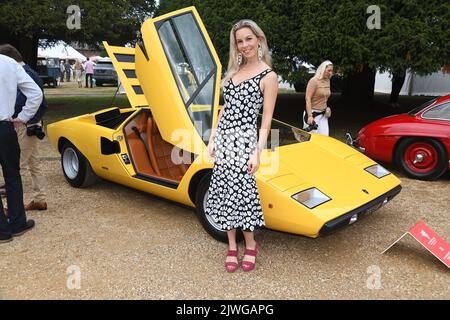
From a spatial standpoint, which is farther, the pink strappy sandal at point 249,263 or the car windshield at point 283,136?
the car windshield at point 283,136

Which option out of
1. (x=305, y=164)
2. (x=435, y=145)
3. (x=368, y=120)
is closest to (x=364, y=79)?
(x=368, y=120)

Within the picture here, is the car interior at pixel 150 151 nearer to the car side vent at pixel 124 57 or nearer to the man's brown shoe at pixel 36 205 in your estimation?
the car side vent at pixel 124 57

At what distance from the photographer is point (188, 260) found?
336cm

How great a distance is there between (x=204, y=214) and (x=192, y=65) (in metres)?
1.39

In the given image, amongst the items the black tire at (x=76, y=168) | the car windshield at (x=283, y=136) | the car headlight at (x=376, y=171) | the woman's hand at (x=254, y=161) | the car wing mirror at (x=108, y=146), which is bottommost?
the black tire at (x=76, y=168)

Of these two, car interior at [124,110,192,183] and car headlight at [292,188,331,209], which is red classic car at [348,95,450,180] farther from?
car headlight at [292,188,331,209]

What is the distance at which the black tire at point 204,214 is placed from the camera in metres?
3.58

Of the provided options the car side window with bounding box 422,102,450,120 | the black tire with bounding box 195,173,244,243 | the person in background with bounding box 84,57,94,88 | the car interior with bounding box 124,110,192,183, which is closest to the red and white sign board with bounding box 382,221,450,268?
the black tire with bounding box 195,173,244,243

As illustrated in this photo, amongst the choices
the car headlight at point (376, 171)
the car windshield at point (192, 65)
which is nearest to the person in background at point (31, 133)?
the car windshield at point (192, 65)

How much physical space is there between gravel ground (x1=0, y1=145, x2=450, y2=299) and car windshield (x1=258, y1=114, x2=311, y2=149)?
0.90m

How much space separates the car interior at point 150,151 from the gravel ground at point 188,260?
44 cm

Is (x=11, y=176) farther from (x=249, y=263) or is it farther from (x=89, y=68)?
(x=89, y=68)

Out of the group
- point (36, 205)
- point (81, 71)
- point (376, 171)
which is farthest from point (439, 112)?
point (81, 71)

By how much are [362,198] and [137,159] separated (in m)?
2.43
